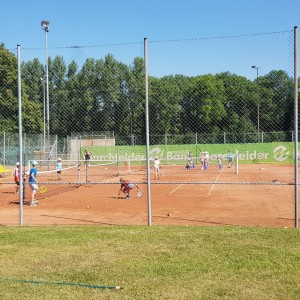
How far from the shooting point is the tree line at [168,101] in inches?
520

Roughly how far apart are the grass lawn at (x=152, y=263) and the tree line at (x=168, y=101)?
474 centimetres

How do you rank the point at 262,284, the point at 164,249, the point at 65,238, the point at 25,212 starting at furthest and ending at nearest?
the point at 25,212 < the point at 65,238 < the point at 164,249 < the point at 262,284

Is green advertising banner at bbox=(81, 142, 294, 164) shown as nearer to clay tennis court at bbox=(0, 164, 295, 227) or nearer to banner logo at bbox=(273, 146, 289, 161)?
banner logo at bbox=(273, 146, 289, 161)

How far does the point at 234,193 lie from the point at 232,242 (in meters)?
10.7

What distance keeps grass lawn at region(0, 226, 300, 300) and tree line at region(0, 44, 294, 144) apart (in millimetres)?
4745

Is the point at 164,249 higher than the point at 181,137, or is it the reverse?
the point at 181,137

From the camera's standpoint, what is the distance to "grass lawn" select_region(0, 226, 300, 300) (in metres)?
5.74

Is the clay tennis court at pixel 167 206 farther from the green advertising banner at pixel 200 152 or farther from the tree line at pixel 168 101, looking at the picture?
the green advertising banner at pixel 200 152

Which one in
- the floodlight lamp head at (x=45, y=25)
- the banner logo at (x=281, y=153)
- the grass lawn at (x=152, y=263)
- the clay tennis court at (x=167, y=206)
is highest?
the floodlight lamp head at (x=45, y=25)

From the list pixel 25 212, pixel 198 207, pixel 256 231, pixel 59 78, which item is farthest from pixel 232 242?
pixel 59 78

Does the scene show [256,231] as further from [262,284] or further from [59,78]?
[59,78]

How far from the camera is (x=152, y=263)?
7047 millimetres

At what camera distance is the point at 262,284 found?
597 centimetres

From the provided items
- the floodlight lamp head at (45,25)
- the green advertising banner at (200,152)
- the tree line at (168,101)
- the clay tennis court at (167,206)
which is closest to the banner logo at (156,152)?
the green advertising banner at (200,152)
